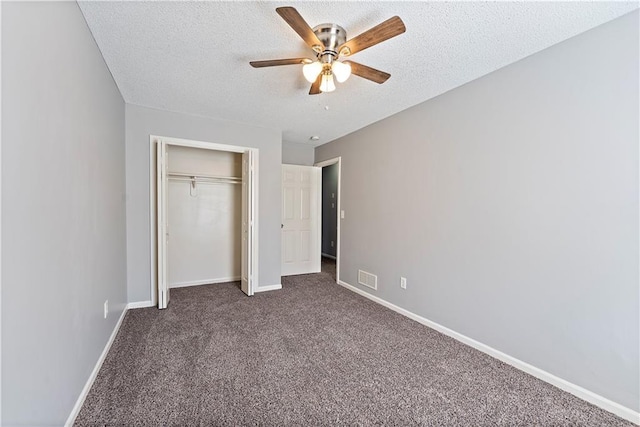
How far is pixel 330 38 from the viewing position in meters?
1.95

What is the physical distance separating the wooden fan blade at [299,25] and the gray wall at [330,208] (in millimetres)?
4977

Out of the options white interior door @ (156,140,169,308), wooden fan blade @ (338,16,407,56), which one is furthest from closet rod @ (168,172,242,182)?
wooden fan blade @ (338,16,407,56)

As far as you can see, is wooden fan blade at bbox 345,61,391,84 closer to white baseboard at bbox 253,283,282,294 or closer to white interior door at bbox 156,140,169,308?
white interior door at bbox 156,140,169,308

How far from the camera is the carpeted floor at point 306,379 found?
1.70m

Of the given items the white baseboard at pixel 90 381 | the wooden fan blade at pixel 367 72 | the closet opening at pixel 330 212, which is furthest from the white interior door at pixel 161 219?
the closet opening at pixel 330 212

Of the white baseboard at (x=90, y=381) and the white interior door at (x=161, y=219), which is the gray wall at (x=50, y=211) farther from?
the white interior door at (x=161, y=219)

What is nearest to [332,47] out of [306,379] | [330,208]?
[306,379]

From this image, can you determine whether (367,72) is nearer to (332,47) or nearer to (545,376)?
(332,47)

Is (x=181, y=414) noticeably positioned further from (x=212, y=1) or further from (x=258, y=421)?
(x=212, y=1)

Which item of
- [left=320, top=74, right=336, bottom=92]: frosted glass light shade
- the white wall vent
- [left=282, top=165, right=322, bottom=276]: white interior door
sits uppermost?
[left=320, top=74, right=336, bottom=92]: frosted glass light shade

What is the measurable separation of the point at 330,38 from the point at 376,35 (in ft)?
1.23

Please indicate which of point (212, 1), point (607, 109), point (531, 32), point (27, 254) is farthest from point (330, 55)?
point (27, 254)

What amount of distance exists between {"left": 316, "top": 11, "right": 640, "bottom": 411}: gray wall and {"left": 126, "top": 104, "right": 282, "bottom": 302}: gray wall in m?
1.95

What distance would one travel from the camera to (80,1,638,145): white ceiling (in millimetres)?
1752
